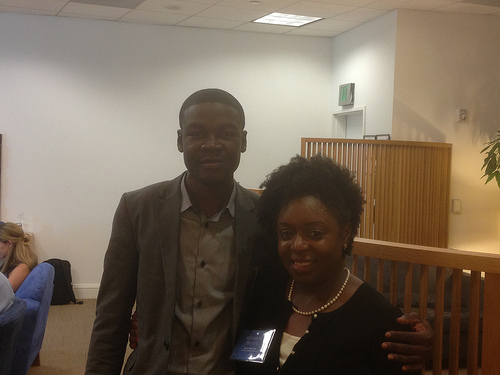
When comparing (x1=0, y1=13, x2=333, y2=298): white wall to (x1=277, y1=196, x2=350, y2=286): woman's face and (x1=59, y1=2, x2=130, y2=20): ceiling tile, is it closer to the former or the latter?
(x1=59, y1=2, x2=130, y2=20): ceiling tile

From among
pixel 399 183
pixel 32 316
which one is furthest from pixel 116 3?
pixel 32 316

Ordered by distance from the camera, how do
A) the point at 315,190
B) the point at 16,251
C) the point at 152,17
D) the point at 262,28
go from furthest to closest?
the point at 262,28 < the point at 152,17 < the point at 16,251 < the point at 315,190

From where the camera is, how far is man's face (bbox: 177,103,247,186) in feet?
5.72

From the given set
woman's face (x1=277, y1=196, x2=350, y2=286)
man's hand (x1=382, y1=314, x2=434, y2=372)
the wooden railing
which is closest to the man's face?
woman's face (x1=277, y1=196, x2=350, y2=286)

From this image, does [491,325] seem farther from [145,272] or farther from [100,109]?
[100,109]

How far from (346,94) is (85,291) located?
4.07 metres

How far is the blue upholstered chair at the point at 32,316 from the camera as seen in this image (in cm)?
403

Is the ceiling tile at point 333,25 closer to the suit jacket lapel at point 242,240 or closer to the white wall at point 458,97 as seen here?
the white wall at point 458,97

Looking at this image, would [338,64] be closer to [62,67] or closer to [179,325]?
[62,67]

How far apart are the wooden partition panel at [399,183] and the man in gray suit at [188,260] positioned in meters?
3.90

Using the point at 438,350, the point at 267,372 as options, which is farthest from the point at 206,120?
the point at 438,350

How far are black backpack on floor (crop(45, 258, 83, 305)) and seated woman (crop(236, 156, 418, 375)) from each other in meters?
5.68

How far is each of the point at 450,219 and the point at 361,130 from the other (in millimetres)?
1579

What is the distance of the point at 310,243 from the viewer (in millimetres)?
1619
